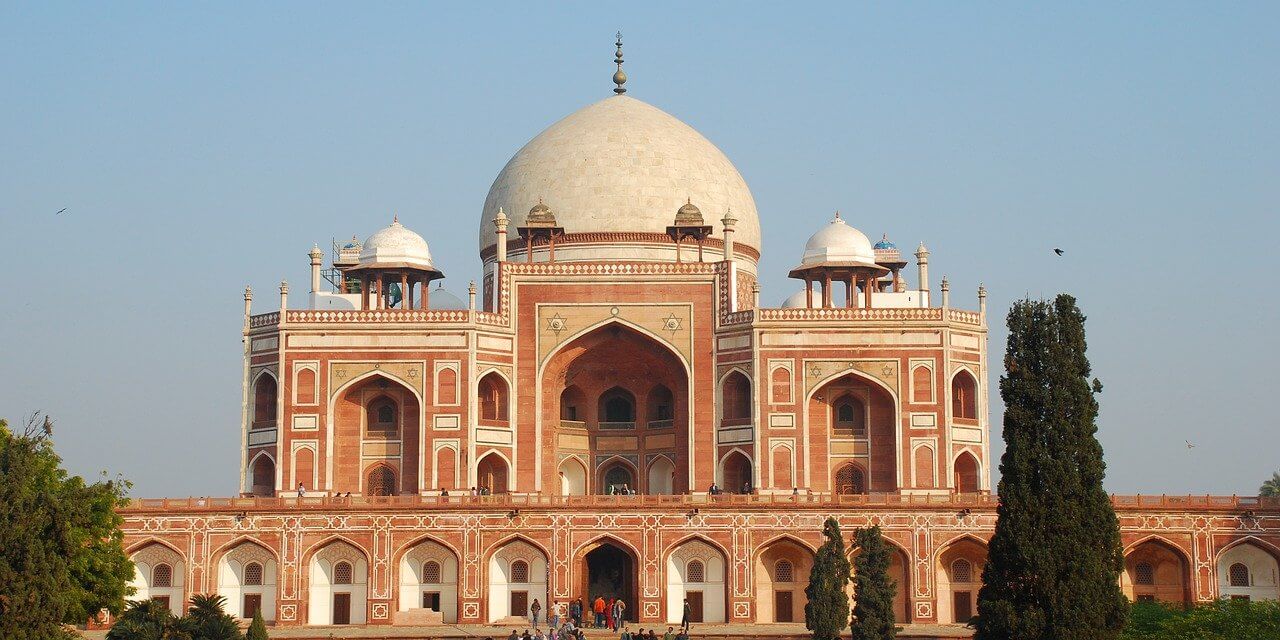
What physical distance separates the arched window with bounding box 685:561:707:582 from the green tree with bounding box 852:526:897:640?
5605 mm

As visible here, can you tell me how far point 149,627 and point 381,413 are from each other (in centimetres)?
1337

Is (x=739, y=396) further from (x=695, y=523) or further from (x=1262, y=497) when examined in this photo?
(x=1262, y=497)

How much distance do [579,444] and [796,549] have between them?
7.62m

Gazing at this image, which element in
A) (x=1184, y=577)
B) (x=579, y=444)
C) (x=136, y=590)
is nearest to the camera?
(x=136, y=590)

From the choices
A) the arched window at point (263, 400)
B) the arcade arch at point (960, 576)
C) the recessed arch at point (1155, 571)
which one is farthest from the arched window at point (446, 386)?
the recessed arch at point (1155, 571)

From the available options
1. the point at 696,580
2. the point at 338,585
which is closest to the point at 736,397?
the point at 696,580

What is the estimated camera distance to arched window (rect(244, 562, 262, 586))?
36.5 meters

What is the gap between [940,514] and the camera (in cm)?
3612

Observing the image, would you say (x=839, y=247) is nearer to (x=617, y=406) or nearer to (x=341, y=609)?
(x=617, y=406)

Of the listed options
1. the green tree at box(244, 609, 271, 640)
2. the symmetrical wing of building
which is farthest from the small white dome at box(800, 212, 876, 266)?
the green tree at box(244, 609, 271, 640)

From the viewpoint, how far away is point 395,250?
140ft

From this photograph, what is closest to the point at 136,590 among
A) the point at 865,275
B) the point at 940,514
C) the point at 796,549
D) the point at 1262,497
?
the point at 796,549

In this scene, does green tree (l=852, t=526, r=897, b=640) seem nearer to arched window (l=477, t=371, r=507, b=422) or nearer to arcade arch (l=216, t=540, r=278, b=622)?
arcade arch (l=216, t=540, r=278, b=622)

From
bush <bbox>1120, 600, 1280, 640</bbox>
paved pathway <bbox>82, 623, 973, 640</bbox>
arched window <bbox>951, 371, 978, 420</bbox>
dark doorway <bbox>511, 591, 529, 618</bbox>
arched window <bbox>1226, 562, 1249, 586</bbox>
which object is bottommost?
paved pathway <bbox>82, 623, 973, 640</bbox>
